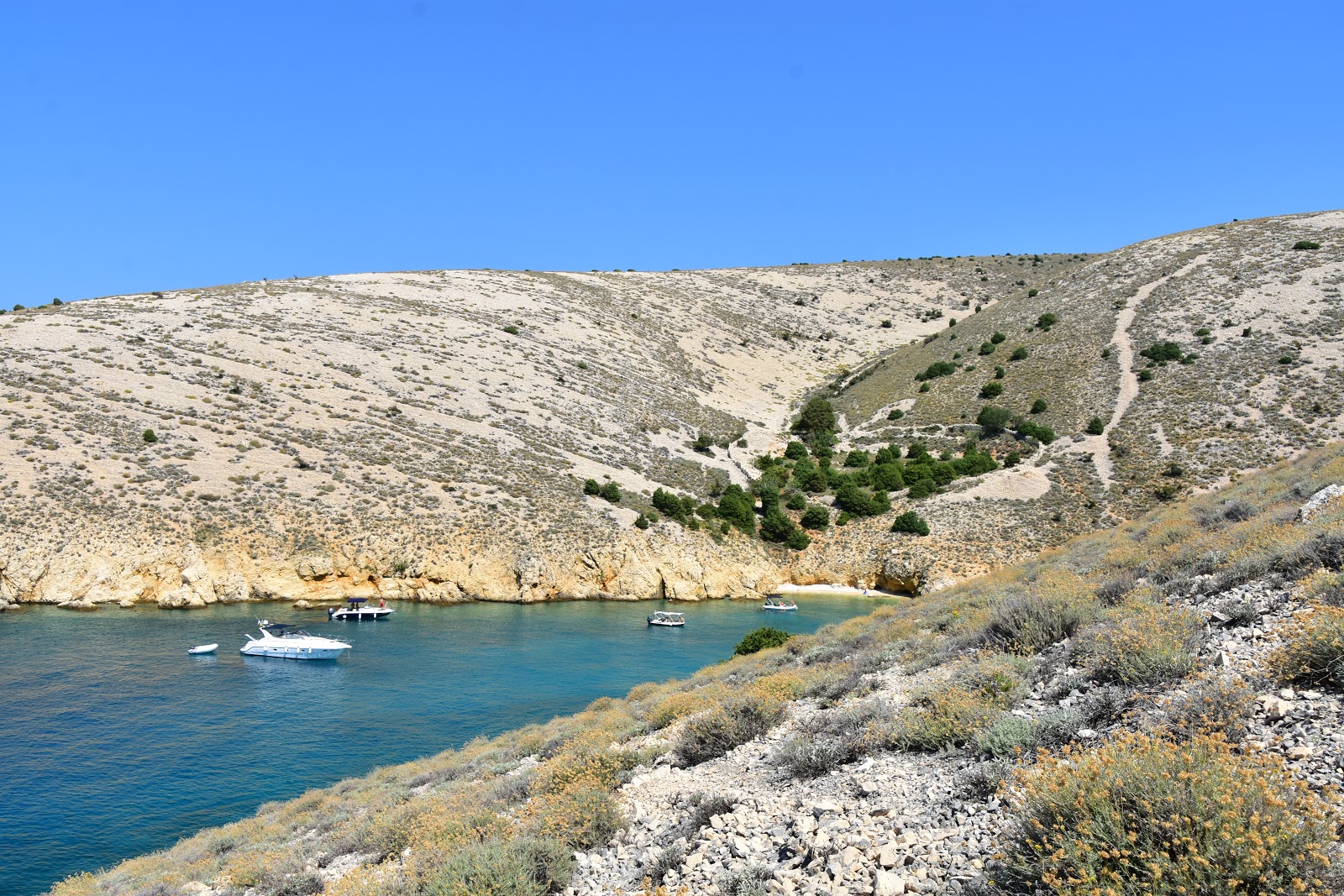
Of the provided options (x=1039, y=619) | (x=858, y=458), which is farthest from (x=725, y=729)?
(x=858, y=458)

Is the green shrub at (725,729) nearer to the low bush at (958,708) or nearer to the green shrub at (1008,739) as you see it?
the low bush at (958,708)

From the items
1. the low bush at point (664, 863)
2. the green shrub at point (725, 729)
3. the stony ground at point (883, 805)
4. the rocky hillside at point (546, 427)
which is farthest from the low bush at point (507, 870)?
the rocky hillside at point (546, 427)

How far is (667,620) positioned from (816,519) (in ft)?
62.6

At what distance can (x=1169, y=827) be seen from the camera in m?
4.74

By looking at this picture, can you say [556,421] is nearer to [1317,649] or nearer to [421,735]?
[421,735]

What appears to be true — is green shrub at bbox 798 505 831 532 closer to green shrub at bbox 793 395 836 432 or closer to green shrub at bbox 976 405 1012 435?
green shrub at bbox 793 395 836 432

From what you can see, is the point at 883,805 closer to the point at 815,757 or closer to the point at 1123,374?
the point at 815,757

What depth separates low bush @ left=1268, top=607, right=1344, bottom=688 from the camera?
6.61m

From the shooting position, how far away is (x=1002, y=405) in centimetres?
6375

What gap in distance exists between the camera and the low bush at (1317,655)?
260 inches

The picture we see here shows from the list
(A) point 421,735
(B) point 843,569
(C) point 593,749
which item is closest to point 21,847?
(A) point 421,735

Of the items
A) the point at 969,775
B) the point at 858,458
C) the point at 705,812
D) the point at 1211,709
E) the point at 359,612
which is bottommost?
the point at 359,612

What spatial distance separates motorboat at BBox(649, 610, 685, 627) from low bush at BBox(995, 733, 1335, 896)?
34.7 meters

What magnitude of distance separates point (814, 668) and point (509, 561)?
3221cm
